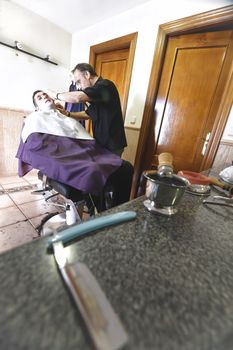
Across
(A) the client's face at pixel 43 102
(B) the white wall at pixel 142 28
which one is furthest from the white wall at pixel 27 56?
(A) the client's face at pixel 43 102

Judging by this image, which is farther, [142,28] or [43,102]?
[142,28]

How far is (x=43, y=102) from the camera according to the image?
1.60 metres

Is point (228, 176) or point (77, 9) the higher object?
point (77, 9)

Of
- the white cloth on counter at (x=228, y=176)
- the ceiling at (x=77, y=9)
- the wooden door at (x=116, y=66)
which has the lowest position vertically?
the white cloth on counter at (x=228, y=176)

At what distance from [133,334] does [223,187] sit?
78cm

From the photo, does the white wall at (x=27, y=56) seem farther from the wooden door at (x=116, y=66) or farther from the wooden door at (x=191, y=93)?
the wooden door at (x=191, y=93)

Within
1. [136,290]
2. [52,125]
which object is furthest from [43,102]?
[136,290]

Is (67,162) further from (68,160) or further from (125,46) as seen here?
(125,46)

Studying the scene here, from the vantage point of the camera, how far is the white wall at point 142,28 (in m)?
1.49

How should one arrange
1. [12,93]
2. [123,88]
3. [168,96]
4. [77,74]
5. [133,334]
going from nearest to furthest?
[133,334] → [77,74] → [168,96] → [123,88] → [12,93]

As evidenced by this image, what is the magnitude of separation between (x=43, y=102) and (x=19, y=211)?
1.10 metres

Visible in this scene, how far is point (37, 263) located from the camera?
291 mm

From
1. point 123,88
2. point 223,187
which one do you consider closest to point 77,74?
point 123,88

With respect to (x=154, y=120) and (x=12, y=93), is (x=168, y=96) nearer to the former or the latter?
(x=154, y=120)
